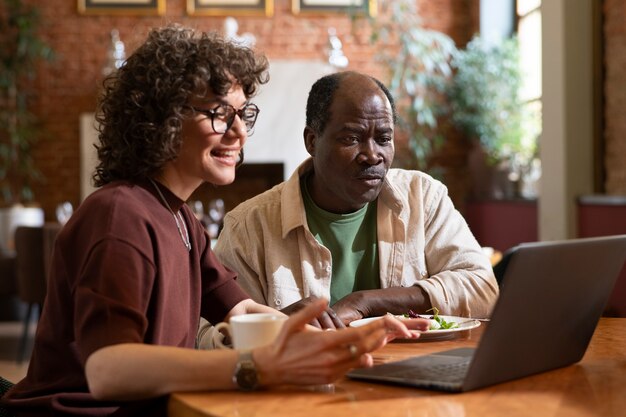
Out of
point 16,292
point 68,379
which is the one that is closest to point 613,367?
point 68,379

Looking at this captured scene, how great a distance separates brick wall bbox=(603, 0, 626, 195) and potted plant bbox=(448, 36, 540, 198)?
1.99 m

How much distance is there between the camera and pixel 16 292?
6688 millimetres

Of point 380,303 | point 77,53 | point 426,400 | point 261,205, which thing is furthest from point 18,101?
point 426,400

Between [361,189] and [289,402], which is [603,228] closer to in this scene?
[361,189]

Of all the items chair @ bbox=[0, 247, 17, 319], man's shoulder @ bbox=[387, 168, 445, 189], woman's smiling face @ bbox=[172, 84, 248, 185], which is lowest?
chair @ bbox=[0, 247, 17, 319]

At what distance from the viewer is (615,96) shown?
5.76 metres

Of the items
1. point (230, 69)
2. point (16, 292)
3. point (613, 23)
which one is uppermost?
point (613, 23)

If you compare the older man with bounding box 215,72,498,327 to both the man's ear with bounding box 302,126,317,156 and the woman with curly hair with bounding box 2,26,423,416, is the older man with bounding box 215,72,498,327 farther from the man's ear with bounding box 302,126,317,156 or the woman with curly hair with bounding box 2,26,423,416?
the woman with curly hair with bounding box 2,26,423,416

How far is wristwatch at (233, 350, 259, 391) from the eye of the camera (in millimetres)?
1365

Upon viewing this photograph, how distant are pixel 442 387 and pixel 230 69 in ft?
2.32

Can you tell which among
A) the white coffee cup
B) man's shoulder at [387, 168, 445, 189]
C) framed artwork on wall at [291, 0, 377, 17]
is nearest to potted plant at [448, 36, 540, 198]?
framed artwork on wall at [291, 0, 377, 17]

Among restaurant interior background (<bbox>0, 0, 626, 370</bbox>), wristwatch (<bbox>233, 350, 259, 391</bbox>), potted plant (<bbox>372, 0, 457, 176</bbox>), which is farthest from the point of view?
restaurant interior background (<bbox>0, 0, 626, 370</bbox>)

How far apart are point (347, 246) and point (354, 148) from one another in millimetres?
249

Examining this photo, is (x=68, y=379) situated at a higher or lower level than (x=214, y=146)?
lower
